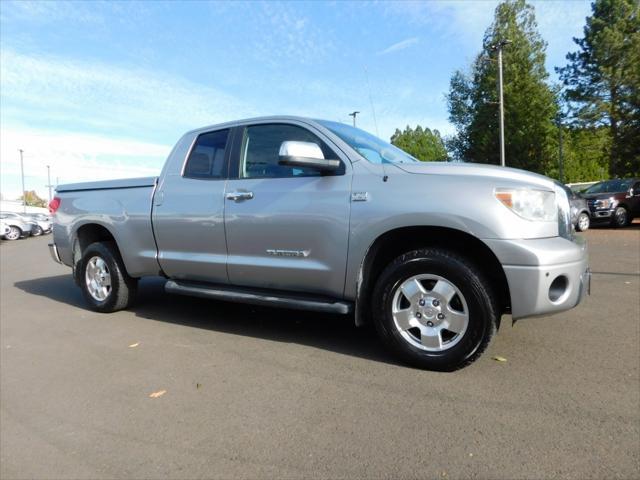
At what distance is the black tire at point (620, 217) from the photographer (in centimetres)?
1458

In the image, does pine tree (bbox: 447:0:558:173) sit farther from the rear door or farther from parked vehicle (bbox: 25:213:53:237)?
the rear door

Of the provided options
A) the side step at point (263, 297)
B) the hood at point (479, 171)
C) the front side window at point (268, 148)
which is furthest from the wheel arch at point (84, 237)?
the hood at point (479, 171)

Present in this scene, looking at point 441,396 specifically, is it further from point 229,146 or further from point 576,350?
point 229,146

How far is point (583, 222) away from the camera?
14023mm

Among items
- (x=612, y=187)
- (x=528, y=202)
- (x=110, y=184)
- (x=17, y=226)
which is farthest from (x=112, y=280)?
(x=17, y=226)

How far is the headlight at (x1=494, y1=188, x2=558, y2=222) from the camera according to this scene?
119 inches

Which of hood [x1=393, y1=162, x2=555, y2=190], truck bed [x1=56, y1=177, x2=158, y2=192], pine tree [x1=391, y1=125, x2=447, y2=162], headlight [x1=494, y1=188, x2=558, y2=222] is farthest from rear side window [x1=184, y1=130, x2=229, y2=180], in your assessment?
pine tree [x1=391, y1=125, x2=447, y2=162]

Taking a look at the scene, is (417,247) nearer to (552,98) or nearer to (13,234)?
(13,234)

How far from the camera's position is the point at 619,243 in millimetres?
10672

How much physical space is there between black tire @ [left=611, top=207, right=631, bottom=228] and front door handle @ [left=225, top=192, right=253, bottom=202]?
14.3 meters

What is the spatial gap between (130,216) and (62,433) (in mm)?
2601

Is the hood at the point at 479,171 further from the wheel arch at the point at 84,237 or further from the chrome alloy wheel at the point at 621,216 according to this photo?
the chrome alloy wheel at the point at 621,216

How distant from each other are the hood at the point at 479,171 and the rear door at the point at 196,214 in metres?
1.73

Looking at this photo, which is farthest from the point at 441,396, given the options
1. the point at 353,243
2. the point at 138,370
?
the point at 138,370
